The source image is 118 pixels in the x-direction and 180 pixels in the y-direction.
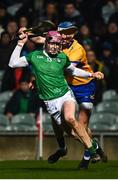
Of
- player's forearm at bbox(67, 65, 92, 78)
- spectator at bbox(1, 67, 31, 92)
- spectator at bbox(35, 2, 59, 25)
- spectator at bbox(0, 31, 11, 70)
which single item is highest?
player's forearm at bbox(67, 65, 92, 78)

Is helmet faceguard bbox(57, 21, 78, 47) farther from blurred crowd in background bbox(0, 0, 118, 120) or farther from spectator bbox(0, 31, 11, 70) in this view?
spectator bbox(0, 31, 11, 70)

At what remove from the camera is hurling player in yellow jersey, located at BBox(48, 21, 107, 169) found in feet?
54.3

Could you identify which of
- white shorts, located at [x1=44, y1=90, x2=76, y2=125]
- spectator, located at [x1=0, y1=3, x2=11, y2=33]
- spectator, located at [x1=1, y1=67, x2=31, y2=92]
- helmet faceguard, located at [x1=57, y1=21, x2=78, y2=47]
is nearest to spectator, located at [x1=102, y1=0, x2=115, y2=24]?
spectator, located at [x1=0, y1=3, x2=11, y2=33]

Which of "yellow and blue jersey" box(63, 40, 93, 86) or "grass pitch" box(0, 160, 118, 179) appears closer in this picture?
"grass pitch" box(0, 160, 118, 179)

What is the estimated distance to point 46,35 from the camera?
52.4ft

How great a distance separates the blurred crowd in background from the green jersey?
219 inches

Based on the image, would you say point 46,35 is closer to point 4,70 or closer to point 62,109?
point 62,109

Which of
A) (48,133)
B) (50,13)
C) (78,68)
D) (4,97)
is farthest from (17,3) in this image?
(78,68)

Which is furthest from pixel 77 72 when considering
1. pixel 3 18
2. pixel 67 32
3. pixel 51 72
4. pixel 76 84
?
pixel 3 18

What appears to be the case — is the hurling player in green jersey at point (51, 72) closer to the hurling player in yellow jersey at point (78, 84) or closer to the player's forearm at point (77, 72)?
the player's forearm at point (77, 72)

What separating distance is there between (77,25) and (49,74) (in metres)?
8.26

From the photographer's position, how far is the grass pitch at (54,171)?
47.0 ft

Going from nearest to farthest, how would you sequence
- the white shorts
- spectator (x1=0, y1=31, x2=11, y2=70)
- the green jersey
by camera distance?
the white shorts < the green jersey < spectator (x1=0, y1=31, x2=11, y2=70)

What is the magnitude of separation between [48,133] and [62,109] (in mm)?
4853
